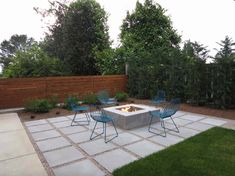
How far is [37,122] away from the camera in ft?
17.2

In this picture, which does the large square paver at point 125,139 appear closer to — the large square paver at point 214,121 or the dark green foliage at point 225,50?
the large square paver at point 214,121

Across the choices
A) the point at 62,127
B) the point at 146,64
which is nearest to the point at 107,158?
the point at 62,127

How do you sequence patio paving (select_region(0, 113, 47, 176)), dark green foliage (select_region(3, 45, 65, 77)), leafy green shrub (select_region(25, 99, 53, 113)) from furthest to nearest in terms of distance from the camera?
dark green foliage (select_region(3, 45, 65, 77)) → leafy green shrub (select_region(25, 99, 53, 113)) → patio paving (select_region(0, 113, 47, 176))

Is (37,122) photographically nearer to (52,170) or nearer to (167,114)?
(52,170)

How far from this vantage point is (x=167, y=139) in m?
3.76

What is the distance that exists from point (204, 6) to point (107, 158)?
6.89 meters

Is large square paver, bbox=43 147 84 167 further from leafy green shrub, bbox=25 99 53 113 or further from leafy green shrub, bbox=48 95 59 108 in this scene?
leafy green shrub, bbox=48 95 59 108

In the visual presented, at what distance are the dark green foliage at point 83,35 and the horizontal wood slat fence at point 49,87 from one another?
10.1ft

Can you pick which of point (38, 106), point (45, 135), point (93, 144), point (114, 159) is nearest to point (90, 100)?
point (38, 106)

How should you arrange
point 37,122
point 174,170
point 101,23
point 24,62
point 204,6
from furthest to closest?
point 101,23 < point 24,62 < point 204,6 < point 37,122 < point 174,170

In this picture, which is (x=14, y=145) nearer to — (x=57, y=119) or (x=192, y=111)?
(x=57, y=119)

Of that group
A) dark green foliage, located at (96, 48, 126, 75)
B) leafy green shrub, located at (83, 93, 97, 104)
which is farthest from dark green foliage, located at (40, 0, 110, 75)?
leafy green shrub, located at (83, 93, 97, 104)

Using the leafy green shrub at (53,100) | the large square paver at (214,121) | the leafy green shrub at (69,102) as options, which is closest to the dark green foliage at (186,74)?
the large square paver at (214,121)

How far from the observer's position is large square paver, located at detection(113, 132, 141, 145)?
3624mm
